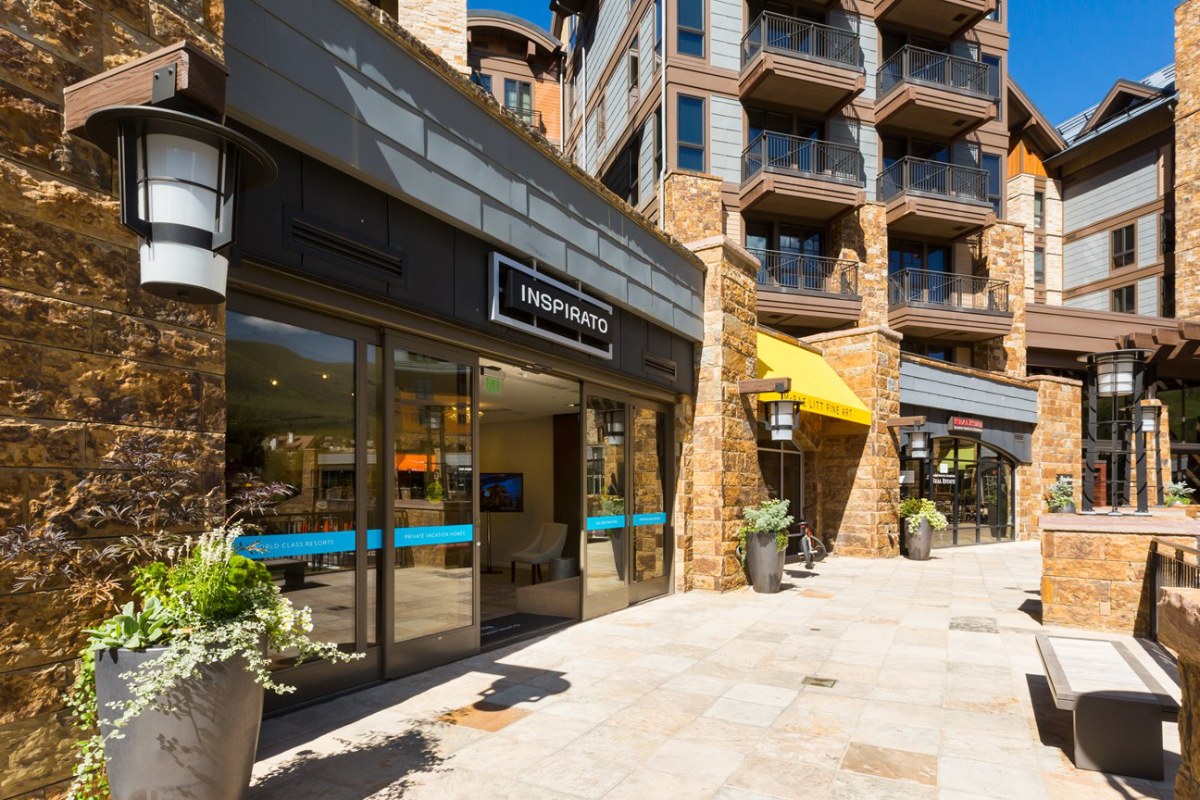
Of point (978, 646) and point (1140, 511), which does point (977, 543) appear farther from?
point (978, 646)

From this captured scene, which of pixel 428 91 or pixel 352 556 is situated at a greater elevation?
pixel 428 91

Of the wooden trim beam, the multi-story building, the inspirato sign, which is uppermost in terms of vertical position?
the multi-story building

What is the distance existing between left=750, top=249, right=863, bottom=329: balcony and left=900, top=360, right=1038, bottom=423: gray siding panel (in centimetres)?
255

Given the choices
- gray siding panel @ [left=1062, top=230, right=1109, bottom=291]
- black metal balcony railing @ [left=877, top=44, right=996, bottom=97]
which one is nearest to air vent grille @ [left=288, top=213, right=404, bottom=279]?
black metal balcony railing @ [left=877, top=44, right=996, bottom=97]

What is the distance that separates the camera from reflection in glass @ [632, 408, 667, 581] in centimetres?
1002

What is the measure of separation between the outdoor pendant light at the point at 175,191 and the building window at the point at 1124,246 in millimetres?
34248

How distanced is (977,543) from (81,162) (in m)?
21.9

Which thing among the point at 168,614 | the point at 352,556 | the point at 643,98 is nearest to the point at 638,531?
the point at 352,556

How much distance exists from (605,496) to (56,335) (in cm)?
679

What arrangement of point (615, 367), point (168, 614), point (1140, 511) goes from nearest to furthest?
point (168, 614) → point (615, 367) → point (1140, 511)

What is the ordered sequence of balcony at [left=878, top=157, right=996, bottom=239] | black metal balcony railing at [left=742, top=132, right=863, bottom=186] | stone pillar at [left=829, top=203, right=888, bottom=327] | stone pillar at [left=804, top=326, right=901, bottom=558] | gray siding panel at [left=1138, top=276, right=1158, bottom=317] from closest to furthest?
stone pillar at [left=804, top=326, right=901, bottom=558]
black metal balcony railing at [left=742, top=132, right=863, bottom=186]
stone pillar at [left=829, top=203, right=888, bottom=327]
balcony at [left=878, top=157, right=996, bottom=239]
gray siding panel at [left=1138, top=276, right=1158, bottom=317]

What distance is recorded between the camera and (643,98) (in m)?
19.7

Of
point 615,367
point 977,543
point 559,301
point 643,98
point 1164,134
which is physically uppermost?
point 1164,134

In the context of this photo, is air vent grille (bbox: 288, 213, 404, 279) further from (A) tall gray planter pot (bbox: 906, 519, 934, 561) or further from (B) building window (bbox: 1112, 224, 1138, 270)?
(B) building window (bbox: 1112, 224, 1138, 270)
